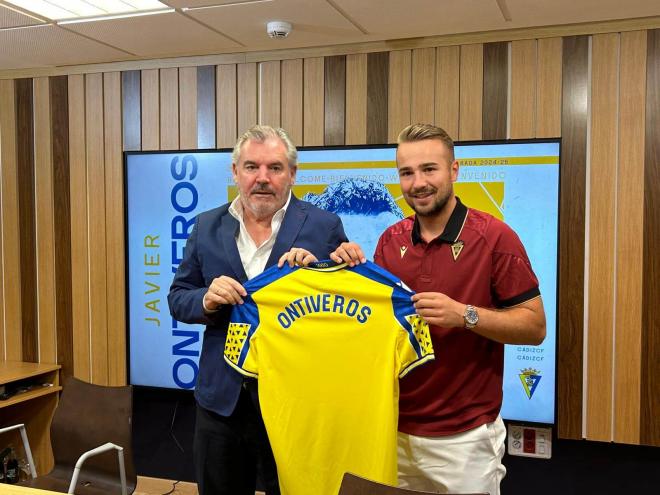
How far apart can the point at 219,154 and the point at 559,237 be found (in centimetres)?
193

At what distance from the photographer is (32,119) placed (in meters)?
4.02

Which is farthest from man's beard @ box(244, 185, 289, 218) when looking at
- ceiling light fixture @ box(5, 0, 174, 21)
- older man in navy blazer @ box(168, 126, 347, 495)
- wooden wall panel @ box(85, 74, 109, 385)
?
wooden wall panel @ box(85, 74, 109, 385)

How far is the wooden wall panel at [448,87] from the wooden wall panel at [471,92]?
0.08 ft

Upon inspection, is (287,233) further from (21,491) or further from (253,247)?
(21,491)

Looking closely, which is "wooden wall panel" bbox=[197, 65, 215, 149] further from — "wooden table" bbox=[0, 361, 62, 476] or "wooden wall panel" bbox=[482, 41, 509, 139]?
"wooden table" bbox=[0, 361, 62, 476]

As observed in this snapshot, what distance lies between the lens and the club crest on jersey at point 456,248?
1.84 m

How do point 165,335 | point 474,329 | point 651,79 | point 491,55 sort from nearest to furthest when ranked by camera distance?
point 474,329
point 651,79
point 491,55
point 165,335

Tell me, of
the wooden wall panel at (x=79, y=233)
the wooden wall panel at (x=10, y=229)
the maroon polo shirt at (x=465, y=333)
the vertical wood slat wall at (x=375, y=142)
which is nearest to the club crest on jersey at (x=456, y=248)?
the maroon polo shirt at (x=465, y=333)

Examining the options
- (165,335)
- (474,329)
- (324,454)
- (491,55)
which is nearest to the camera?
(474,329)

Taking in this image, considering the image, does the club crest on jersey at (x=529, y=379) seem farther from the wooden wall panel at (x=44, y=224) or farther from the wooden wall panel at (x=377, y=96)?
the wooden wall panel at (x=44, y=224)

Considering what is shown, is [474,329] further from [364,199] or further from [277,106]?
[277,106]

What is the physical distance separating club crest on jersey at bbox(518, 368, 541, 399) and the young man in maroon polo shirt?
4.21ft

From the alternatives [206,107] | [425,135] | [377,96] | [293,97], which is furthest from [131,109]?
[425,135]

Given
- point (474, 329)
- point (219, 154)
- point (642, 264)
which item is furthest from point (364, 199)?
point (474, 329)
